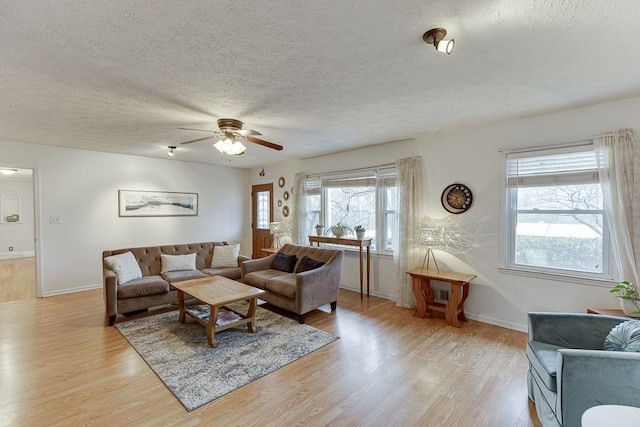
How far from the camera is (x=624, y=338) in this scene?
69.8 inches

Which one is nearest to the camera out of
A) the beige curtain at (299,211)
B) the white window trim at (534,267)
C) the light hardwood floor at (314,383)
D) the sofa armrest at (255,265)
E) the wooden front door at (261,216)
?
the light hardwood floor at (314,383)

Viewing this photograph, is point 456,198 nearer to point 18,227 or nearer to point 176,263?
point 176,263

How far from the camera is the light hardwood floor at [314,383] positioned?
198 centimetres

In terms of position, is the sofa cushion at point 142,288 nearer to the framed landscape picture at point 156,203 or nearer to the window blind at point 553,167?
the framed landscape picture at point 156,203

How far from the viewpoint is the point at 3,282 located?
544cm

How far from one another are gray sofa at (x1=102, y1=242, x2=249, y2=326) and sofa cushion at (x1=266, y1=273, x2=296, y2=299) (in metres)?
1.06

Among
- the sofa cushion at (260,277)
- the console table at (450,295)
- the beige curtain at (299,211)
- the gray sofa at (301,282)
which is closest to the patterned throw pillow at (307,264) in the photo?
the gray sofa at (301,282)

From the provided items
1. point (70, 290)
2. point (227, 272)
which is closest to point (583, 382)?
point (227, 272)

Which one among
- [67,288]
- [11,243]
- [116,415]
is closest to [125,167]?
[67,288]

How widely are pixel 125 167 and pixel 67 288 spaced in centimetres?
225

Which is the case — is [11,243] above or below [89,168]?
below

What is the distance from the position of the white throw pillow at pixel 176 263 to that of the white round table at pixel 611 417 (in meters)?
4.58

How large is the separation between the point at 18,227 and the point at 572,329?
39.6 ft

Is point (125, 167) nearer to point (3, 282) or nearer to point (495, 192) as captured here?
point (3, 282)
